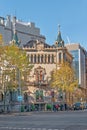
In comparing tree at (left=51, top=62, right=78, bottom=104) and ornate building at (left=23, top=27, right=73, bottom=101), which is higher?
ornate building at (left=23, top=27, right=73, bottom=101)

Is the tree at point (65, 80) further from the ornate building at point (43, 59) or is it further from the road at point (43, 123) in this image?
the road at point (43, 123)

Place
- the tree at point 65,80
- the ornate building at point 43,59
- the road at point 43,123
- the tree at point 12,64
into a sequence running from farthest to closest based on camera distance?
the ornate building at point 43,59 < the tree at point 65,80 < the tree at point 12,64 < the road at point 43,123

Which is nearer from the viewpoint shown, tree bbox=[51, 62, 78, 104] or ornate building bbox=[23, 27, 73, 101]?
tree bbox=[51, 62, 78, 104]

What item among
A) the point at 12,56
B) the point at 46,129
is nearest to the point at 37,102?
the point at 12,56

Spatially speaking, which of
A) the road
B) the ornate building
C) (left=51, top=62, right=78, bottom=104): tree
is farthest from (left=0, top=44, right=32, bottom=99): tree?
the ornate building

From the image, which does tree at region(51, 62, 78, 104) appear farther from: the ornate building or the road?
the road

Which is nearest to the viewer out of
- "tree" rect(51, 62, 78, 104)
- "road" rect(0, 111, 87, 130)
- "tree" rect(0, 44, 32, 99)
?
"road" rect(0, 111, 87, 130)

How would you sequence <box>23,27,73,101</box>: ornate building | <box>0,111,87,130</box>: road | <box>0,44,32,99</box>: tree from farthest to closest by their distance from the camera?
<box>23,27,73,101</box>: ornate building → <box>0,44,32,99</box>: tree → <box>0,111,87,130</box>: road

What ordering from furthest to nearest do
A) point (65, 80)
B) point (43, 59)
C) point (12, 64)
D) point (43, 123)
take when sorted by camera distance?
1. point (43, 59)
2. point (65, 80)
3. point (12, 64)
4. point (43, 123)

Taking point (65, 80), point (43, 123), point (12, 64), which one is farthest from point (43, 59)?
point (43, 123)

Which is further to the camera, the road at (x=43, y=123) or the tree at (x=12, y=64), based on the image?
the tree at (x=12, y=64)

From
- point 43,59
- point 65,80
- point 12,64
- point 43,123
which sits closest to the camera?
point 43,123

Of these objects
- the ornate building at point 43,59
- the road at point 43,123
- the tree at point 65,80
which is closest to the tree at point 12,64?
the tree at point 65,80

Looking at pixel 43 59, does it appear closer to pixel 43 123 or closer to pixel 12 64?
pixel 12 64
